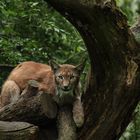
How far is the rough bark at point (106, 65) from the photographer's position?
21.4 ft

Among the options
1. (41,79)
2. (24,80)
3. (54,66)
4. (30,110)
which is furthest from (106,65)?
(24,80)

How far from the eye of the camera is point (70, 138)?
7160 mm

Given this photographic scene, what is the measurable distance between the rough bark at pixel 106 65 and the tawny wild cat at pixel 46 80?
288mm

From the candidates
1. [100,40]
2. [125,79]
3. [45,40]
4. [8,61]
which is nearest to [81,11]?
[100,40]

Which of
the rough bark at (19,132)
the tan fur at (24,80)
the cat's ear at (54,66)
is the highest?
the cat's ear at (54,66)

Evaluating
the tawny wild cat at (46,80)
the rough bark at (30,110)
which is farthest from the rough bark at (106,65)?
the rough bark at (30,110)

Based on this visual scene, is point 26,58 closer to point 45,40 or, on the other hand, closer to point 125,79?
point 45,40

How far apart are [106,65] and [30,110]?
121 cm

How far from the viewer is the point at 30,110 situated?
279 inches

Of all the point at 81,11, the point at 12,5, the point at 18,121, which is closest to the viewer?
the point at 81,11

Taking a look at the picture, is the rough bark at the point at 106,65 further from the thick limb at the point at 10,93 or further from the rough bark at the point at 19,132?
the thick limb at the point at 10,93

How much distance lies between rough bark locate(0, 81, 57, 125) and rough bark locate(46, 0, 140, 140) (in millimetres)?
551

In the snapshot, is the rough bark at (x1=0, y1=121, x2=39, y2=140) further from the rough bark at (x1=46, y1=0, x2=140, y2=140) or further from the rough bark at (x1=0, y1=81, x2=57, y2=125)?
the rough bark at (x1=46, y1=0, x2=140, y2=140)

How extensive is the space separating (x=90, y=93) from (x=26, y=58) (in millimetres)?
3243
